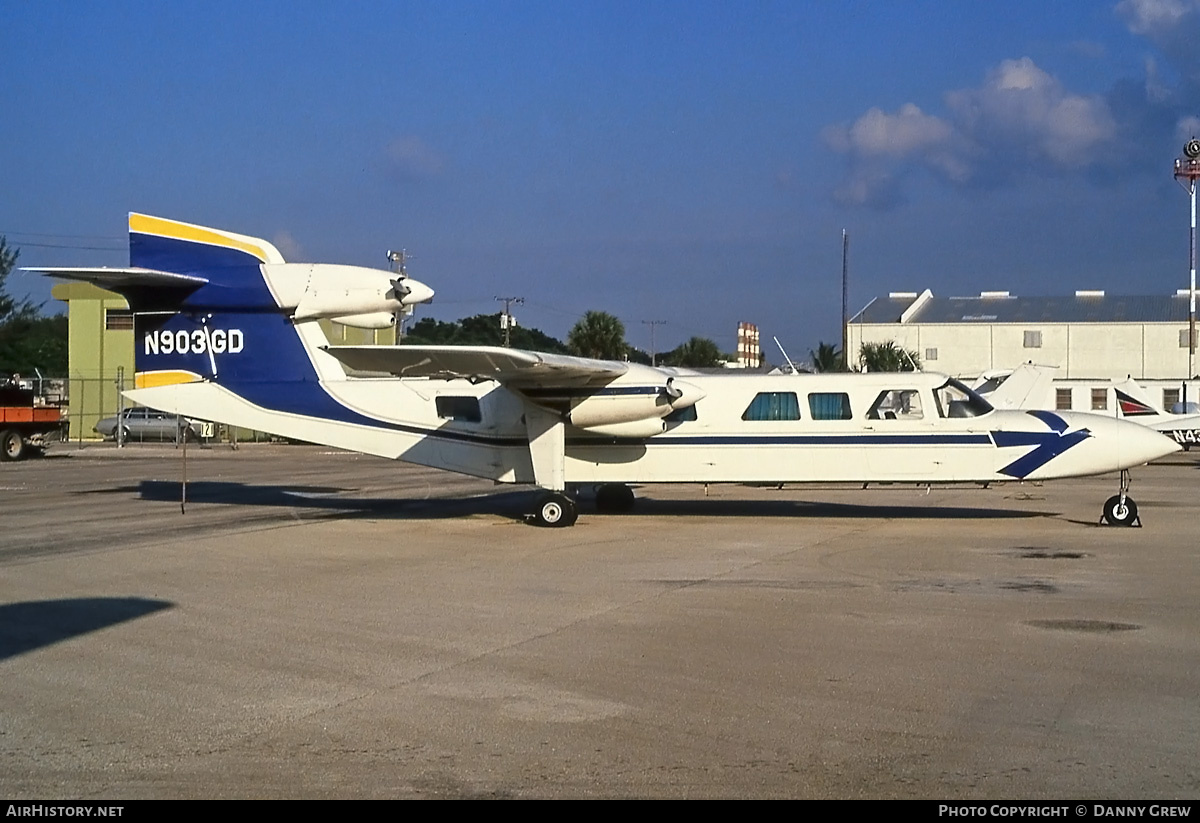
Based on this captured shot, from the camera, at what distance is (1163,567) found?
13133mm

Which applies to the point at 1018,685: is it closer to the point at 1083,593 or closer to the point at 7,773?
the point at 1083,593

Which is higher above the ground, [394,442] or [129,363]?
[129,363]

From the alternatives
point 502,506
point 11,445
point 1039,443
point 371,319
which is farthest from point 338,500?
point 11,445

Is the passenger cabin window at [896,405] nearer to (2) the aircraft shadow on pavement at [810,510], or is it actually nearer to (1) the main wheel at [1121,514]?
(2) the aircraft shadow on pavement at [810,510]

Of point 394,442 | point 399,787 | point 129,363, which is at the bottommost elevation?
point 399,787

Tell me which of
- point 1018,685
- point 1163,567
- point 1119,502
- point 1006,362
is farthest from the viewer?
point 1006,362

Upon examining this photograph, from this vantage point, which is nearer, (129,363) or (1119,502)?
(1119,502)

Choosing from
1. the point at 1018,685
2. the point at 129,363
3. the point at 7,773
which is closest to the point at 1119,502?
the point at 1018,685

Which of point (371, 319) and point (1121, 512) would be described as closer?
point (1121, 512)

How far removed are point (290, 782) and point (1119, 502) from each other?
49.5 ft

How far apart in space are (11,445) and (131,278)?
23716mm

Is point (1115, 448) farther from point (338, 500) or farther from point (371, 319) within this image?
point (338, 500)

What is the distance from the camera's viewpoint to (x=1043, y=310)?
69.2 metres

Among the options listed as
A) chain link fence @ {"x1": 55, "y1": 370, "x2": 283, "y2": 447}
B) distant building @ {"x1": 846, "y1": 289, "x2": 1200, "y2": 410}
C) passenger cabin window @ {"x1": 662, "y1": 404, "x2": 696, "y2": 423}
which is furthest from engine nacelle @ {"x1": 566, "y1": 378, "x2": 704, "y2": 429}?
distant building @ {"x1": 846, "y1": 289, "x2": 1200, "y2": 410}
